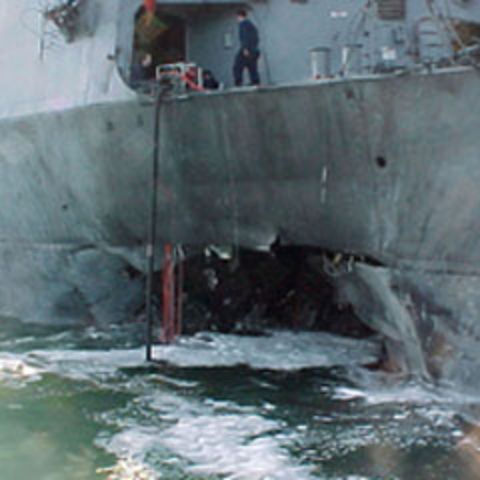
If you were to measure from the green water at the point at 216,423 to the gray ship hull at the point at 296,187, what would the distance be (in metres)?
0.82

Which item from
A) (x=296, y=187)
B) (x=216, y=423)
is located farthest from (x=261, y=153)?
(x=216, y=423)

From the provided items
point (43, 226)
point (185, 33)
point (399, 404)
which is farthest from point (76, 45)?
point (399, 404)

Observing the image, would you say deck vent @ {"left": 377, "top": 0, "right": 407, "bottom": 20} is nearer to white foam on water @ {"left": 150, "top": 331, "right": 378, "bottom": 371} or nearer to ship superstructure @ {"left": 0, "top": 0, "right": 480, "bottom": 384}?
ship superstructure @ {"left": 0, "top": 0, "right": 480, "bottom": 384}

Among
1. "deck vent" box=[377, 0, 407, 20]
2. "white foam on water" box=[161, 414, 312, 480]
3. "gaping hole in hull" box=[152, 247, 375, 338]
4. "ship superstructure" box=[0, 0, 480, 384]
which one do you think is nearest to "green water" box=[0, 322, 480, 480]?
"white foam on water" box=[161, 414, 312, 480]

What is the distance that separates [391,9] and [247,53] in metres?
1.72

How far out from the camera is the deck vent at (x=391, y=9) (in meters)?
10.3

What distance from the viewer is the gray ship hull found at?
322 inches

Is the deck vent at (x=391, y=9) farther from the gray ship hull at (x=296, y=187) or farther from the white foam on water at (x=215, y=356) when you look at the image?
the white foam on water at (x=215, y=356)

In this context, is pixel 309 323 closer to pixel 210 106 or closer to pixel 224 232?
pixel 224 232

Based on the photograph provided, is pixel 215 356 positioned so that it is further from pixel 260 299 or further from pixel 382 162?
pixel 382 162

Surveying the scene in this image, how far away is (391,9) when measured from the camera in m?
10.4

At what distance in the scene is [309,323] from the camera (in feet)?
41.2

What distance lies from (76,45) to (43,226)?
97.1 inches

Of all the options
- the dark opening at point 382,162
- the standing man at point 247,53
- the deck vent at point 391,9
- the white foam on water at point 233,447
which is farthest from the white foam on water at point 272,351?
the deck vent at point 391,9
